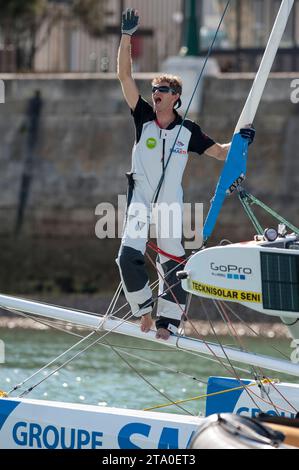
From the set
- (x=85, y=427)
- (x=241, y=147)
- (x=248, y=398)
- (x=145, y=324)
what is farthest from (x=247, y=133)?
(x=85, y=427)

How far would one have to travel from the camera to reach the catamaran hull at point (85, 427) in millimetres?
8594

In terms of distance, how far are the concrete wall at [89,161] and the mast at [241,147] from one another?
10.2 metres

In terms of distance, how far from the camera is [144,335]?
29.3 ft

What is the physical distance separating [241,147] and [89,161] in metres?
11.4

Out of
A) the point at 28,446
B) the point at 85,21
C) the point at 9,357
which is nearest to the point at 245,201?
the point at 28,446

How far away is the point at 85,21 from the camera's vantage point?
27.8 metres

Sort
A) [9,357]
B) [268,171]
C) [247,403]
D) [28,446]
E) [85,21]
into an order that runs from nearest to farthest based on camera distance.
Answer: [28,446]
[247,403]
[9,357]
[268,171]
[85,21]

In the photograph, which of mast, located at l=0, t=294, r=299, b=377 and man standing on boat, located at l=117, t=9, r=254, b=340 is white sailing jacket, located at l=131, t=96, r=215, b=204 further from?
mast, located at l=0, t=294, r=299, b=377

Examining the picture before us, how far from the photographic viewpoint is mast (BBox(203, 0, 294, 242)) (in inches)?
347

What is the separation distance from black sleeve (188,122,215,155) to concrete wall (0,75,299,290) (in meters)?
9.97

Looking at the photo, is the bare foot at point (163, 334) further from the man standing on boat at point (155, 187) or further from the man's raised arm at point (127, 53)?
the man's raised arm at point (127, 53)

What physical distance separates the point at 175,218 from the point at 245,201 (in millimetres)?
445

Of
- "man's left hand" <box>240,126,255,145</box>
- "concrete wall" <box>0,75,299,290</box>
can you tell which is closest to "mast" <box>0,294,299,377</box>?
"man's left hand" <box>240,126,255,145</box>

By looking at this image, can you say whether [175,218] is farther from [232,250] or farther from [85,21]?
[85,21]
